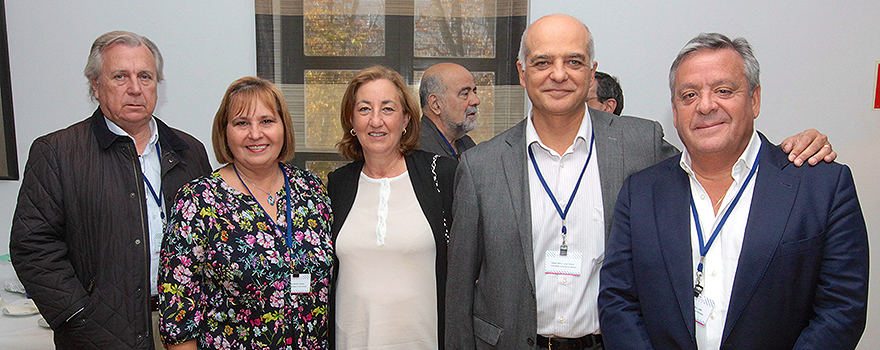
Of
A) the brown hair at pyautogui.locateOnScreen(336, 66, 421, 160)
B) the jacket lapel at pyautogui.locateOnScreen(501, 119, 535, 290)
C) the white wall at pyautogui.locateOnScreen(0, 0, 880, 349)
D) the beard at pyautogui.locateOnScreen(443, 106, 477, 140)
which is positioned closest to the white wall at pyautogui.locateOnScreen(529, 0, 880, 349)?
the white wall at pyautogui.locateOnScreen(0, 0, 880, 349)

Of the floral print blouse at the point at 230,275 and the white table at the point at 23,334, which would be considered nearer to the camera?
the floral print blouse at the point at 230,275

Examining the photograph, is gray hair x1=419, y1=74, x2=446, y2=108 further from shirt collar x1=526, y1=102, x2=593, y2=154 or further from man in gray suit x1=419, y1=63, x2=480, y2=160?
shirt collar x1=526, y1=102, x2=593, y2=154

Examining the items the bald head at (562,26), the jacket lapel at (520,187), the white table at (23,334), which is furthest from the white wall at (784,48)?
the white table at (23,334)

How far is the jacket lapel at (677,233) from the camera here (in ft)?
4.90

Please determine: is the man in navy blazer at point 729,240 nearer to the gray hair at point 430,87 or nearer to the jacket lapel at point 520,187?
the jacket lapel at point 520,187

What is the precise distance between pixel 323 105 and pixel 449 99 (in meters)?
0.97

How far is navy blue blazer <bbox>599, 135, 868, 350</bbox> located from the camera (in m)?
1.40

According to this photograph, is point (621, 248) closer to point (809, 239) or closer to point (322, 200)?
point (809, 239)

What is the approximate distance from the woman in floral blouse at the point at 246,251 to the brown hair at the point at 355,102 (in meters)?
0.27

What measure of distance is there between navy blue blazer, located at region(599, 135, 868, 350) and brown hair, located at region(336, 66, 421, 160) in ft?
3.38

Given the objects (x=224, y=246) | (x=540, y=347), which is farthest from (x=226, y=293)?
(x=540, y=347)

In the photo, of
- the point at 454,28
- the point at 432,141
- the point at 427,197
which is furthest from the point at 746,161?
the point at 454,28

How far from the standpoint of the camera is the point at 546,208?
1.79 meters

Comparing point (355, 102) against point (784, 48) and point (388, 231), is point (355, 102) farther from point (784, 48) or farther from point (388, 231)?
point (784, 48)
